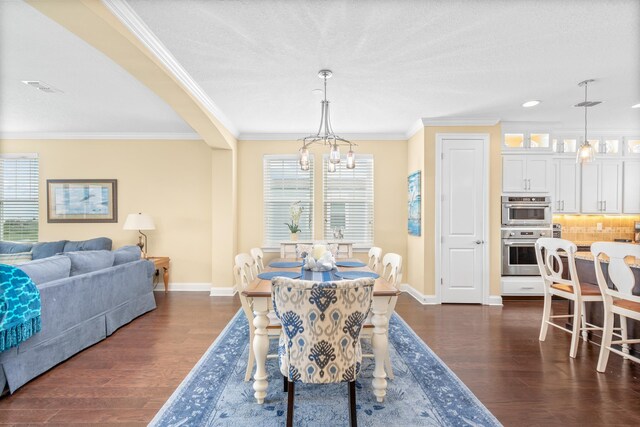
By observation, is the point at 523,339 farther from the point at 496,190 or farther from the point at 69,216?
the point at 69,216

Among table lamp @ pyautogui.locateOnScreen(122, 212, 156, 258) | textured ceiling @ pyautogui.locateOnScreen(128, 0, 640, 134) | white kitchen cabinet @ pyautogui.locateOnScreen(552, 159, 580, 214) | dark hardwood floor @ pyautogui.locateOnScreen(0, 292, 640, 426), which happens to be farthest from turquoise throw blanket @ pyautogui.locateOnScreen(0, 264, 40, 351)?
white kitchen cabinet @ pyautogui.locateOnScreen(552, 159, 580, 214)

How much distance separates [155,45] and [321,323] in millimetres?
2551

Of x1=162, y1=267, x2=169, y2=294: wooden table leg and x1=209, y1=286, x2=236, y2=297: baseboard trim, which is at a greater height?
x1=162, y1=267, x2=169, y2=294: wooden table leg

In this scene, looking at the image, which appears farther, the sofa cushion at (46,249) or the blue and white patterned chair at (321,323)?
the sofa cushion at (46,249)

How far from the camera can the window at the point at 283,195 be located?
17.8 feet

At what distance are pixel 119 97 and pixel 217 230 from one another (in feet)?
7.50

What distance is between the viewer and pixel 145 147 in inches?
213

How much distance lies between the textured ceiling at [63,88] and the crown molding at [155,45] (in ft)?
2.21

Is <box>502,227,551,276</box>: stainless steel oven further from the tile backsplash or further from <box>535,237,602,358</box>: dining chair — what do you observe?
<box>535,237,602,358</box>: dining chair

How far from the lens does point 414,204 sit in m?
4.93

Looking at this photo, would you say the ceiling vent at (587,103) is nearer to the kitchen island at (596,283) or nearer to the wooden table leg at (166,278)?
the kitchen island at (596,283)

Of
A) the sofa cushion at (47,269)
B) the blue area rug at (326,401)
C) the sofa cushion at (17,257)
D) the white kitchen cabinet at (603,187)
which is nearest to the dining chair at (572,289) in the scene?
the blue area rug at (326,401)

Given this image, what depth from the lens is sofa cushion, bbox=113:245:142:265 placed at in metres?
3.80

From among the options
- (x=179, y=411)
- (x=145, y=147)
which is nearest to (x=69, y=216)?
(x=145, y=147)
